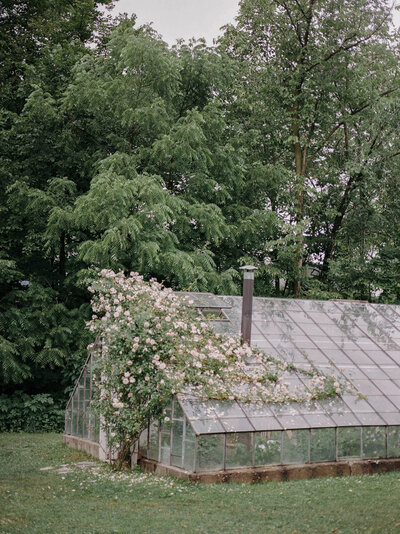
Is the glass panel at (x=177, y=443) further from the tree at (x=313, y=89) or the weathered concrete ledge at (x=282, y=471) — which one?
the tree at (x=313, y=89)

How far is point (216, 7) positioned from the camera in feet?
86.6

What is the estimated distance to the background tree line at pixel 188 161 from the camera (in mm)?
20109

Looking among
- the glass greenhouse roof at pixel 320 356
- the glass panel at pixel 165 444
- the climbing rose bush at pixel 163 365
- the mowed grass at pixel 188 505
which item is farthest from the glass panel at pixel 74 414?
the glass panel at pixel 165 444

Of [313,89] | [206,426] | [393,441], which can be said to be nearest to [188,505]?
[206,426]

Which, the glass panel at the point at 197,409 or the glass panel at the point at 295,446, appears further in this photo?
the glass panel at the point at 295,446

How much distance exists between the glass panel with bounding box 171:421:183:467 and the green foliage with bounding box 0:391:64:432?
10.3 m

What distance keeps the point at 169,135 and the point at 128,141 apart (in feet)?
6.13

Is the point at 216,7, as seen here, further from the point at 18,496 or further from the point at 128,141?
the point at 18,496

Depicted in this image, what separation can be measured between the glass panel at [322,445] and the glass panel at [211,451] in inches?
75.9

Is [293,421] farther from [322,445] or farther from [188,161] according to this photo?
[188,161]

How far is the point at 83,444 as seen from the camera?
1636cm

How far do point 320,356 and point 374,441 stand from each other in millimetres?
2391

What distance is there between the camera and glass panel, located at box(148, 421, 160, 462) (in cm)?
1268

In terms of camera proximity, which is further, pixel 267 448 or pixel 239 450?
pixel 267 448
